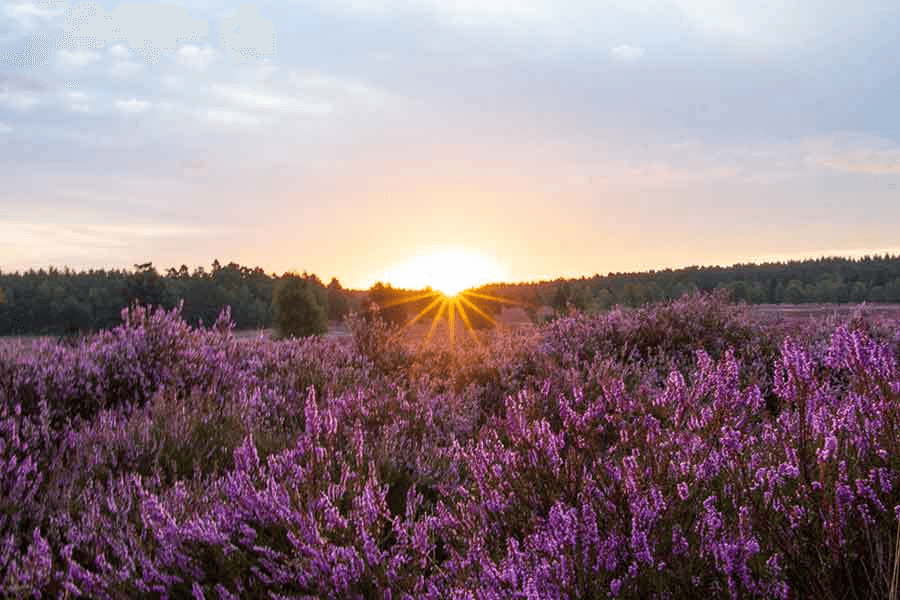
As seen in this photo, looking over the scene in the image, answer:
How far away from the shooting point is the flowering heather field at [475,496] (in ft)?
6.45

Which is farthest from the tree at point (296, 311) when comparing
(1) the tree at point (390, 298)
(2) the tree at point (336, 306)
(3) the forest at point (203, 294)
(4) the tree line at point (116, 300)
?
(2) the tree at point (336, 306)

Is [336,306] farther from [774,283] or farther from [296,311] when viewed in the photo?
[774,283]

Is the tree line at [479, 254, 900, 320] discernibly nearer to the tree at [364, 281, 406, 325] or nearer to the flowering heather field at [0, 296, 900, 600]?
the tree at [364, 281, 406, 325]

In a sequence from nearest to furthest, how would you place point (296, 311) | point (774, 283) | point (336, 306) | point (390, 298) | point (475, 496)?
point (475, 496)
point (296, 311)
point (390, 298)
point (336, 306)
point (774, 283)

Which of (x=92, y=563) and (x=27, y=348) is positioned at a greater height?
(x=27, y=348)

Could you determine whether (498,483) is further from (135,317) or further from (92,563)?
(135,317)

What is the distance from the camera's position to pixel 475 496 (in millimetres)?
3100

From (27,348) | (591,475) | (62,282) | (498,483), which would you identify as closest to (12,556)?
(498,483)

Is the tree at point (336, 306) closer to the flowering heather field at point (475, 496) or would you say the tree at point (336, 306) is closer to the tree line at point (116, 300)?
the tree line at point (116, 300)

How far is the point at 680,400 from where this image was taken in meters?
2.77

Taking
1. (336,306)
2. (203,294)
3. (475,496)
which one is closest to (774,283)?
(336,306)

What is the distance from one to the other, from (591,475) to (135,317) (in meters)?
5.41

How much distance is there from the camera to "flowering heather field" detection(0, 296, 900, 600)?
1.97m

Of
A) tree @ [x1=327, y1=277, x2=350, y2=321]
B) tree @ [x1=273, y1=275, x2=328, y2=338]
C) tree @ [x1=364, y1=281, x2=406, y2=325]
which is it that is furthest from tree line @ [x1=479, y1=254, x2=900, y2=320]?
tree @ [x1=273, y1=275, x2=328, y2=338]
